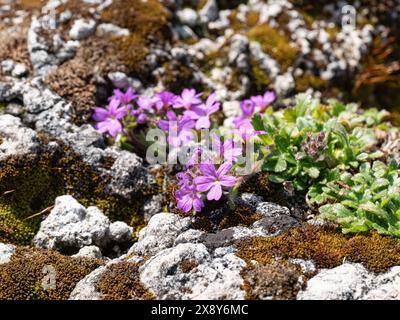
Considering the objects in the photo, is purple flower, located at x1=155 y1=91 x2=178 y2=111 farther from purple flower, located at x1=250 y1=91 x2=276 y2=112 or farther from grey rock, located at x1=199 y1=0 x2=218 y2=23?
grey rock, located at x1=199 y1=0 x2=218 y2=23

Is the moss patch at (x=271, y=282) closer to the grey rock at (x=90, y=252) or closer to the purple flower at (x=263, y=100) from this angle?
the grey rock at (x=90, y=252)

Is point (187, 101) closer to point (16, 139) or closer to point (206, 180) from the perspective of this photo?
point (206, 180)

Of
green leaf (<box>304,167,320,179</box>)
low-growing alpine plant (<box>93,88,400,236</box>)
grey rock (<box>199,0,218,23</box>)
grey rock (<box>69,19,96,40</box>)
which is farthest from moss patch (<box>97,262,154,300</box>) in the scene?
grey rock (<box>199,0,218,23</box>)

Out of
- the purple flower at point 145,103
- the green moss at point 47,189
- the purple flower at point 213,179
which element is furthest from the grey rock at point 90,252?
the purple flower at point 145,103

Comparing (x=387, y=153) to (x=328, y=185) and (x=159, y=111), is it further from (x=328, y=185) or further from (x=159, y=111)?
(x=159, y=111)

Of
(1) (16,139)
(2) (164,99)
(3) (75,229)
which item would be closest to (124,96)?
(2) (164,99)
